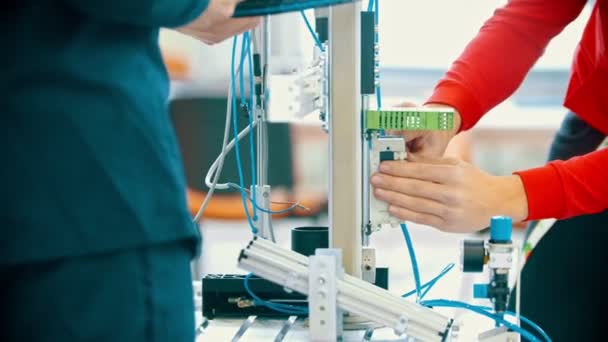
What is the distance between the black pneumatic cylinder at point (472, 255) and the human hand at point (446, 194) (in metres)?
0.13

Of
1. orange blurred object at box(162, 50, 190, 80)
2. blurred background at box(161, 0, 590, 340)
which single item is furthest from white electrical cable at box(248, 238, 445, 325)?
orange blurred object at box(162, 50, 190, 80)

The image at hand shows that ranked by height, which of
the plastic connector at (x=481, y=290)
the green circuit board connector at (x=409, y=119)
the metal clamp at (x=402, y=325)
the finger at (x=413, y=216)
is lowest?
the metal clamp at (x=402, y=325)

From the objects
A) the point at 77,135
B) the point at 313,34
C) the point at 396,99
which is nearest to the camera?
the point at 77,135

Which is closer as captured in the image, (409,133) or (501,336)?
(501,336)

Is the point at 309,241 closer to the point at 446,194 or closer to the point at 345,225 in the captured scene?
the point at 345,225

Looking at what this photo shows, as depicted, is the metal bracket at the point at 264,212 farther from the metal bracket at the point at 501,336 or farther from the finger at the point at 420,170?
the metal bracket at the point at 501,336

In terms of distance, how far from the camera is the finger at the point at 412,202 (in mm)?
1383

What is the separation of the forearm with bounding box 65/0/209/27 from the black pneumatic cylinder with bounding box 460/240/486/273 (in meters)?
0.59

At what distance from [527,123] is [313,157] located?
1198 mm

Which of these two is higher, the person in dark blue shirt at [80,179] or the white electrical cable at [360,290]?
the person in dark blue shirt at [80,179]

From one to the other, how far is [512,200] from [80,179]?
0.82 m

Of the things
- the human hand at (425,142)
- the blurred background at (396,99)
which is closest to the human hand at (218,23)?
the human hand at (425,142)

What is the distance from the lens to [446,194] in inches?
54.6

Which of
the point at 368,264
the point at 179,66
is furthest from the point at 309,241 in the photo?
the point at 179,66
